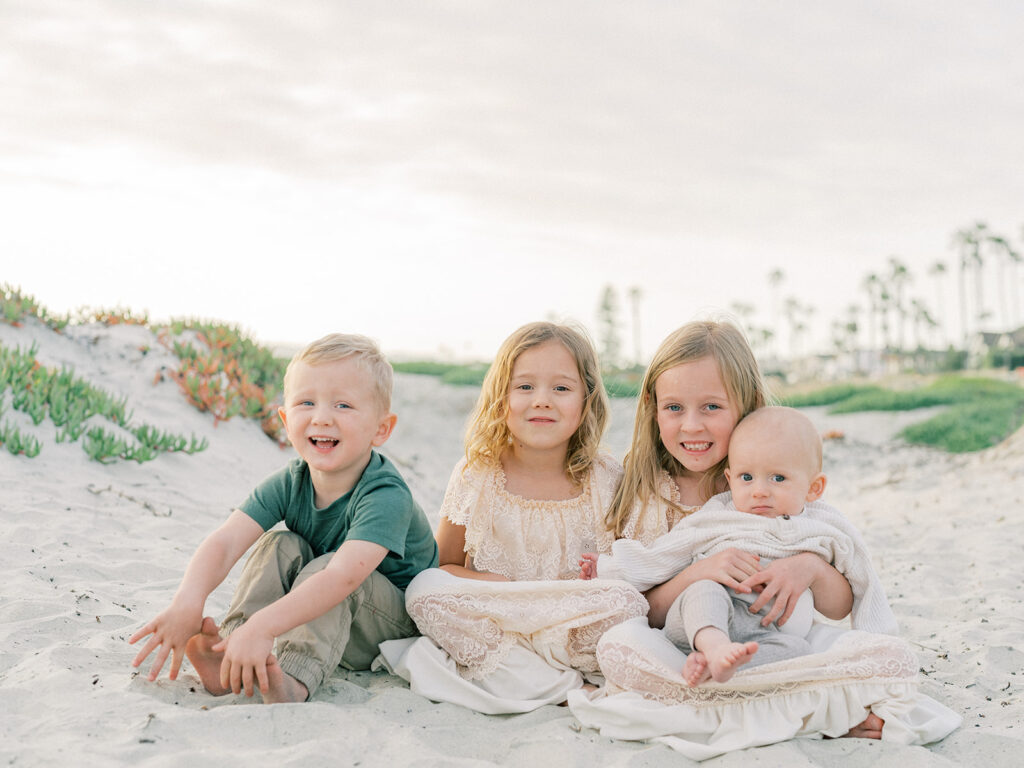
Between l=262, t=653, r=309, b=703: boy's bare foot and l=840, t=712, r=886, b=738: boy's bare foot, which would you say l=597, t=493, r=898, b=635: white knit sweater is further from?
l=262, t=653, r=309, b=703: boy's bare foot

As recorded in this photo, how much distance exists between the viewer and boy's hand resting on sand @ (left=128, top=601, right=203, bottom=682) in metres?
2.86

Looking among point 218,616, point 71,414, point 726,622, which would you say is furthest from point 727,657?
point 71,414

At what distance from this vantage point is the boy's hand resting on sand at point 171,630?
286 centimetres

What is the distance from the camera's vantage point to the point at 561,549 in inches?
146

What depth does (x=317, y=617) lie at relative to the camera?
2.97m

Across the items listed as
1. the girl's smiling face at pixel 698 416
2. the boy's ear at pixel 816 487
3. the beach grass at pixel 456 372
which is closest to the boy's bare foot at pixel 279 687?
the girl's smiling face at pixel 698 416

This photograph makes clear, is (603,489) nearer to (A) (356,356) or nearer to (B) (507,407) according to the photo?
(B) (507,407)

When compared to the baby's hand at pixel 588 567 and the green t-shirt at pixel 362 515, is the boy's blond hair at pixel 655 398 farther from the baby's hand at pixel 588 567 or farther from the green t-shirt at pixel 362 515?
the green t-shirt at pixel 362 515

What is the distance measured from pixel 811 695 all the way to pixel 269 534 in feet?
6.55

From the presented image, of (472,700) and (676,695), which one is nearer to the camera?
(676,695)

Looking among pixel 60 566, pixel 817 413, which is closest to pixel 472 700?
pixel 60 566

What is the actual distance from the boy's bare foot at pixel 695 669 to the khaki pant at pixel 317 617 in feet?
3.90

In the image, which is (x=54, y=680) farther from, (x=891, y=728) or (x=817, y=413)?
(x=817, y=413)

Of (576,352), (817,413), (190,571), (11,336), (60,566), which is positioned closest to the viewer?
(190,571)
